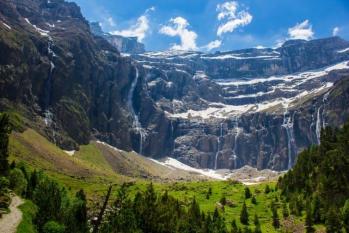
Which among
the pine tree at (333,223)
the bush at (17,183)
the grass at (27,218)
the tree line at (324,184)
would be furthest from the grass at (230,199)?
the grass at (27,218)

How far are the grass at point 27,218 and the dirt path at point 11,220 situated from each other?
25.2 inches

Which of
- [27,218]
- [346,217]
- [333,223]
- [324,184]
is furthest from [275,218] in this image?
[27,218]

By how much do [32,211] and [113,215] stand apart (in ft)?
49.3

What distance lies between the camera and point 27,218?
70.5 metres

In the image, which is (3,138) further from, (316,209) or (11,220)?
(316,209)

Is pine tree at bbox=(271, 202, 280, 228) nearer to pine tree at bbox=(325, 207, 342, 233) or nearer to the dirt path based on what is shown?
pine tree at bbox=(325, 207, 342, 233)

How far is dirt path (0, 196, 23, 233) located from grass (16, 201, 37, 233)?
0.64 meters

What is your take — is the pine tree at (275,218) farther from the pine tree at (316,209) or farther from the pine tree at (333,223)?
the pine tree at (333,223)

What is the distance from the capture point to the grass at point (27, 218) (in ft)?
207

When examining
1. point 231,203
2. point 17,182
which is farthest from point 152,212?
point 231,203

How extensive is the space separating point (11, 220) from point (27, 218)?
12.9 ft

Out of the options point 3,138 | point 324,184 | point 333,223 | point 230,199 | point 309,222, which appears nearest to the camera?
point 3,138

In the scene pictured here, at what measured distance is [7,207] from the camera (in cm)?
7412

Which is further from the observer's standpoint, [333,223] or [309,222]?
[309,222]
